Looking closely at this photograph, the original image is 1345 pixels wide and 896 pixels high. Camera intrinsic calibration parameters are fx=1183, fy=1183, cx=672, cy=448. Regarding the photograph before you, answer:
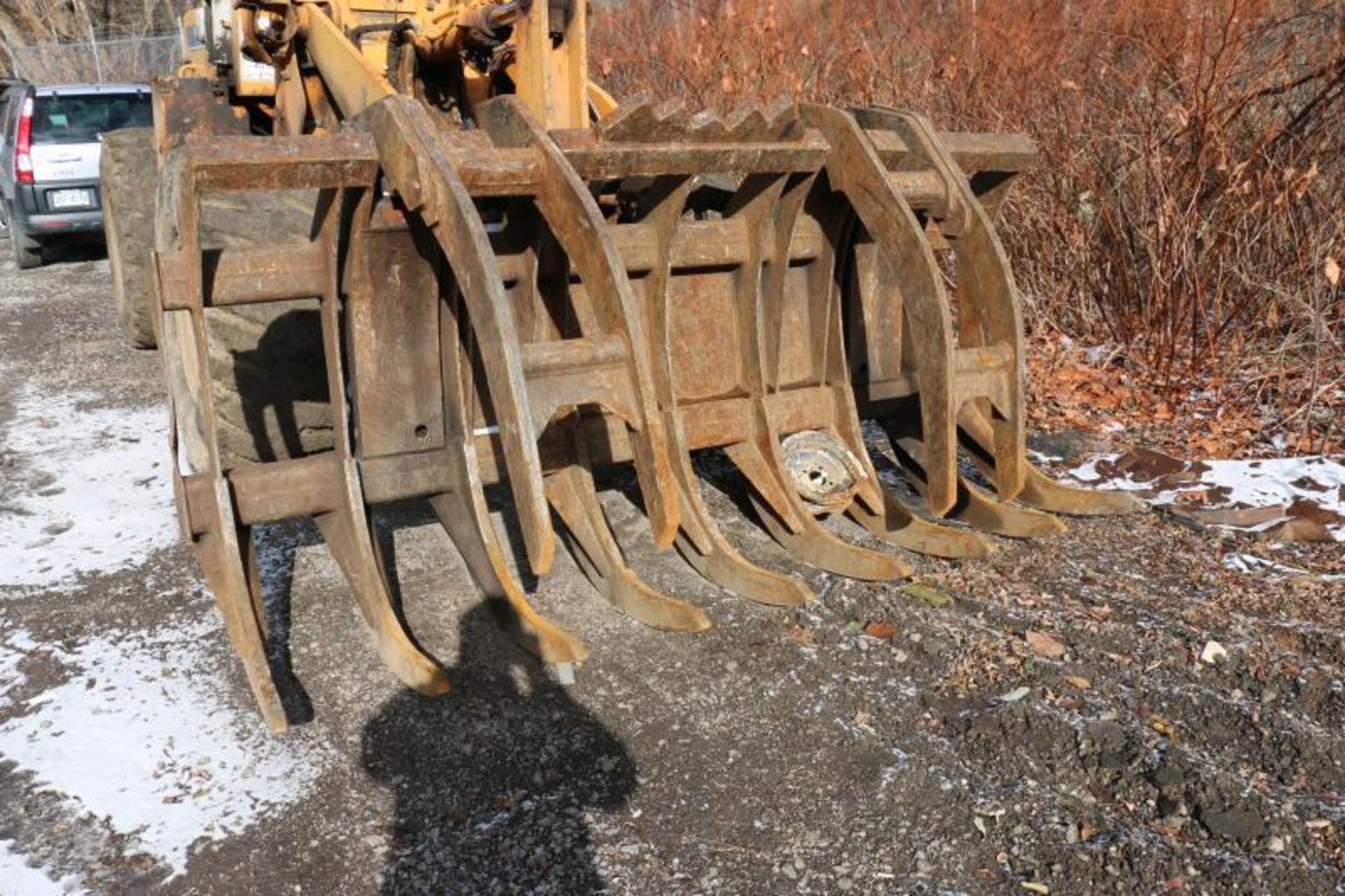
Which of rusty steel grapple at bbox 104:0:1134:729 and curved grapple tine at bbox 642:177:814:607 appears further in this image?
curved grapple tine at bbox 642:177:814:607

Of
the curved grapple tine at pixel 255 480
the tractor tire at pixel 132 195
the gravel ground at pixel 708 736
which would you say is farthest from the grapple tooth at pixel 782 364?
the tractor tire at pixel 132 195

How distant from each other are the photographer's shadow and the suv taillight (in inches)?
339

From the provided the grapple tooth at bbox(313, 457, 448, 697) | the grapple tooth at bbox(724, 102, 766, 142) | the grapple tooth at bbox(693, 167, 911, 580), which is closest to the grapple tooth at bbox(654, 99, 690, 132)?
the grapple tooth at bbox(724, 102, 766, 142)

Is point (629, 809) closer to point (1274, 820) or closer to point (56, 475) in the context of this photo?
point (1274, 820)

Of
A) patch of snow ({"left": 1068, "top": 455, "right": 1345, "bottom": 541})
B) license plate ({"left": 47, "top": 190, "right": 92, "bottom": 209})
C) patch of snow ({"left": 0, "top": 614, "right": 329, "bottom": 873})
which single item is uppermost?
license plate ({"left": 47, "top": 190, "right": 92, "bottom": 209})

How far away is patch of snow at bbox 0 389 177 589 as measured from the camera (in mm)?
4055

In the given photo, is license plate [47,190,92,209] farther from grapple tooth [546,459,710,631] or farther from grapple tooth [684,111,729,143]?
grapple tooth [684,111,729,143]

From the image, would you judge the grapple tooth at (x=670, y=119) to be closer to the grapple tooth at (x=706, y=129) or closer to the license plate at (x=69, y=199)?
the grapple tooth at (x=706, y=129)

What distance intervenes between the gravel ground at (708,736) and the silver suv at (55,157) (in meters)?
7.05

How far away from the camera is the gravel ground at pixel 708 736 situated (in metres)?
2.47

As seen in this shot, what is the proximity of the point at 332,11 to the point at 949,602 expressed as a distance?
321 centimetres

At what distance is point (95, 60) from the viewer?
20.6 metres

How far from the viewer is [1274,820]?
2.55 meters

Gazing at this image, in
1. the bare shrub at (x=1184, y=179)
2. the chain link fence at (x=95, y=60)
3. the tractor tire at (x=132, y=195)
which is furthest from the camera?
the chain link fence at (x=95, y=60)
